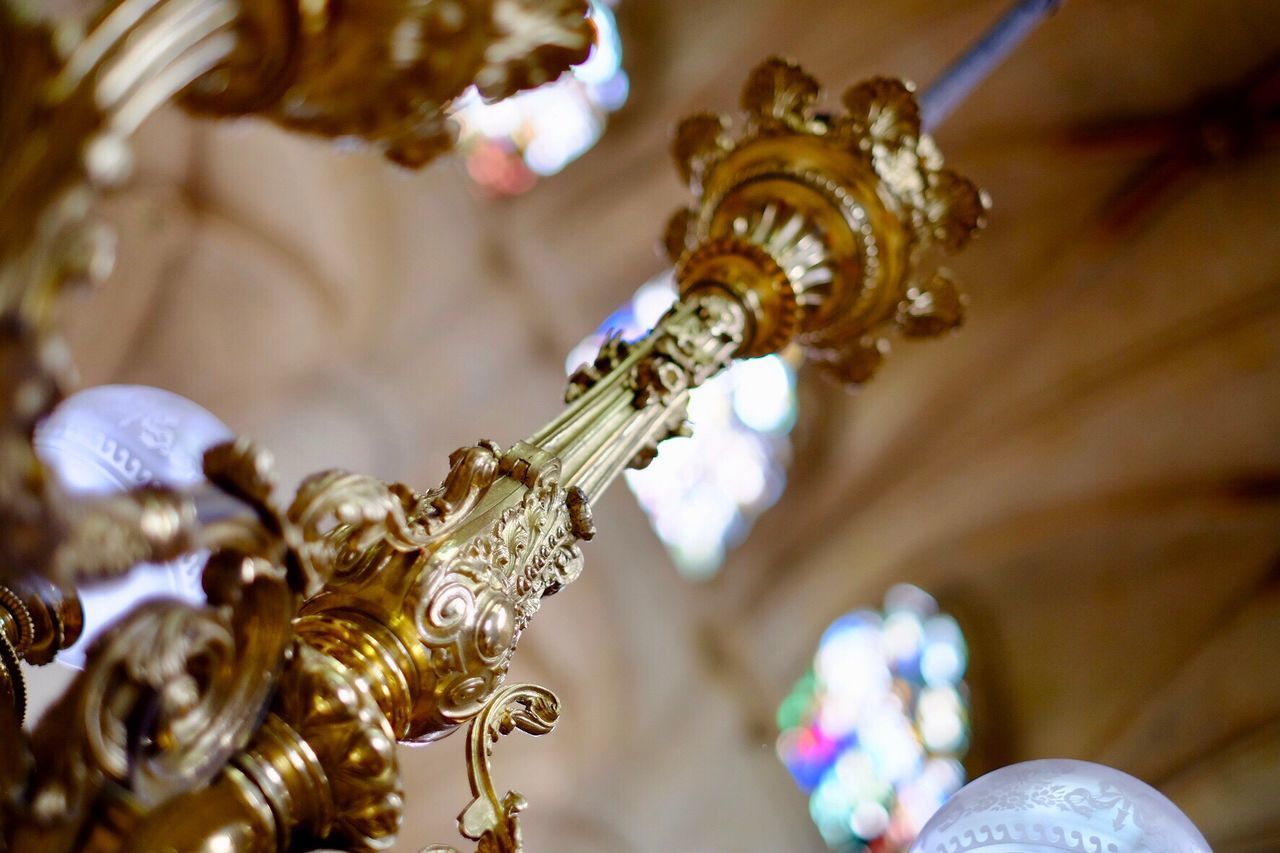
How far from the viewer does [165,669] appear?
688mm

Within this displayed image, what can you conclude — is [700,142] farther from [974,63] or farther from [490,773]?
[490,773]

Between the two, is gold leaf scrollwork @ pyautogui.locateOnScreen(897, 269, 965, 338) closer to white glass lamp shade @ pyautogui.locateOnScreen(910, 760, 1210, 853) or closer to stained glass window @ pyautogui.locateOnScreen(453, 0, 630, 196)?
white glass lamp shade @ pyautogui.locateOnScreen(910, 760, 1210, 853)

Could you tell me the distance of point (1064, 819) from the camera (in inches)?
55.1

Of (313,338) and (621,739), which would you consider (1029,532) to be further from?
(313,338)

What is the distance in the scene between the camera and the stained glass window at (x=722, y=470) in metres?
6.96

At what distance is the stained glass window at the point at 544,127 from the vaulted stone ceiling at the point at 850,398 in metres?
0.15

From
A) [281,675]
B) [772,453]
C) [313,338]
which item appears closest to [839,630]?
[772,453]

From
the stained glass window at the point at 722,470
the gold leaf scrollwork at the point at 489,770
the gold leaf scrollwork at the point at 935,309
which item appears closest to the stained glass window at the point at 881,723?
the stained glass window at the point at 722,470

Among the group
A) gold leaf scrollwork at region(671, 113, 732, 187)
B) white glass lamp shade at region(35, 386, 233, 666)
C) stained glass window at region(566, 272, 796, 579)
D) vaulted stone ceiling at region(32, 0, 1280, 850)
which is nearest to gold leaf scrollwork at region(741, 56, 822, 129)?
gold leaf scrollwork at region(671, 113, 732, 187)

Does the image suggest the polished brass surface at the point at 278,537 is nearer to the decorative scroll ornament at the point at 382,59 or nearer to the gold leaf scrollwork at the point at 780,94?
the decorative scroll ornament at the point at 382,59

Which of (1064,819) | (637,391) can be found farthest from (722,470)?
(1064,819)

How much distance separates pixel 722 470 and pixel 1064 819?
583 centimetres

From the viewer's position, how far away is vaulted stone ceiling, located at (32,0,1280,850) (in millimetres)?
5414

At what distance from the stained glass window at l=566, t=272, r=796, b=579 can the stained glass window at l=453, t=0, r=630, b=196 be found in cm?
118
